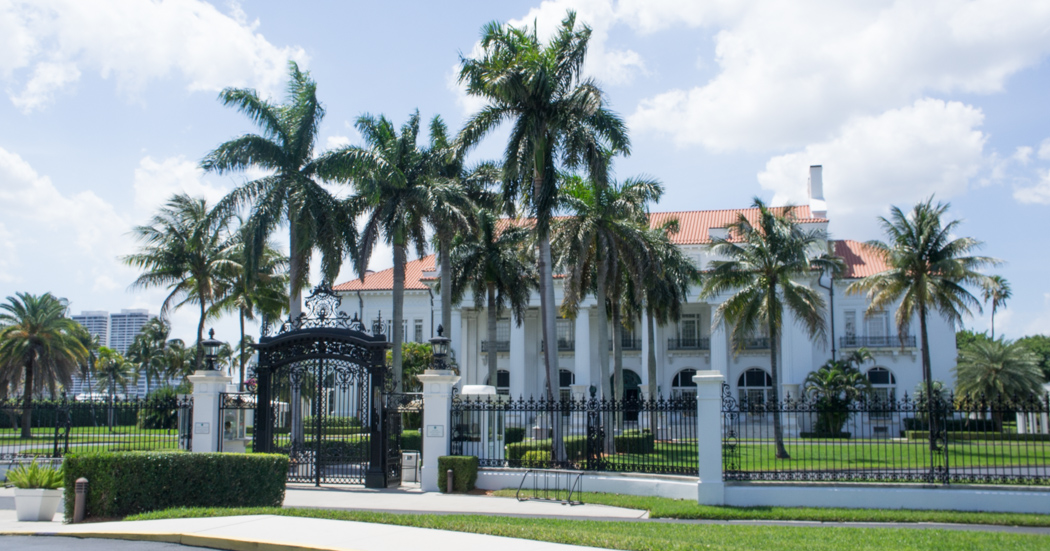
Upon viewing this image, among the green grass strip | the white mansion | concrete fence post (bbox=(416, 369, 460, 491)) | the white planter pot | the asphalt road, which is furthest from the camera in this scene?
the white mansion

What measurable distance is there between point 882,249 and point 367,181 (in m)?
19.9

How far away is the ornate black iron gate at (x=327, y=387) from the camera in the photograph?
17.5m

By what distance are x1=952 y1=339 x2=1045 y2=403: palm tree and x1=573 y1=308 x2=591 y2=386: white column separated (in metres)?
19.1

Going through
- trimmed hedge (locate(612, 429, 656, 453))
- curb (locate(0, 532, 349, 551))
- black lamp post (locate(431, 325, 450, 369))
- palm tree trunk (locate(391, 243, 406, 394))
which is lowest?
curb (locate(0, 532, 349, 551))

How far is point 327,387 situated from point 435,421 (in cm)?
271

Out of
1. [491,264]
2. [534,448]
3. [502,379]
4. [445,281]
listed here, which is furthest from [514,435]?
[502,379]

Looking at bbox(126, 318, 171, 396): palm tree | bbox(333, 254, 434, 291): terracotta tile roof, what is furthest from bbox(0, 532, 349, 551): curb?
bbox(126, 318, 171, 396): palm tree

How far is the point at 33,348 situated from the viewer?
39000 mm

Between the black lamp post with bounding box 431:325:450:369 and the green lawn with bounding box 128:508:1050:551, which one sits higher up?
the black lamp post with bounding box 431:325:450:369

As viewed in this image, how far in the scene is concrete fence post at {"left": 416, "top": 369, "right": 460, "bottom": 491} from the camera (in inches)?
681

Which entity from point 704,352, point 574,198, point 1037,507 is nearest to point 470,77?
point 574,198

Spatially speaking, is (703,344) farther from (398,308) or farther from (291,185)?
(291,185)

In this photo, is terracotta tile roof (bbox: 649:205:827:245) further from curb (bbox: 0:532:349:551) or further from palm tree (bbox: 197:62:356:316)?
curb (bbox: 0:532:349:551)

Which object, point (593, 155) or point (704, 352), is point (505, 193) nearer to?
point (593, 155)
